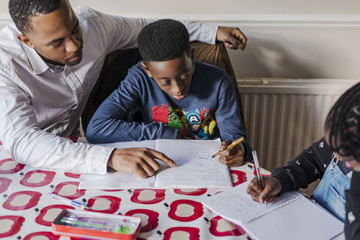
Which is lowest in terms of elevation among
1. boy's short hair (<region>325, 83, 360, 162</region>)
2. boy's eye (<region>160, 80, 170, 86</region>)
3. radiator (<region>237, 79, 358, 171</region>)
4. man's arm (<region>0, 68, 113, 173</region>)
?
radiator (<region>237, 79, 358, 171</region>)

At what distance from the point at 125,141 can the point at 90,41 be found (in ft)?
1.53

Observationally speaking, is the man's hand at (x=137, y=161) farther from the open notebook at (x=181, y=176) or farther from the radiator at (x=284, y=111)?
the radiator at (x=284, y=111)

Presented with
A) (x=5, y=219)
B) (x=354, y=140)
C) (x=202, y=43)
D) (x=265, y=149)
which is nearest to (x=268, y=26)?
(x=202, y=43)

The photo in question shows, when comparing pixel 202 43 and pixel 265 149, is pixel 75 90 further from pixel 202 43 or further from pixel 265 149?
pixel 265 149

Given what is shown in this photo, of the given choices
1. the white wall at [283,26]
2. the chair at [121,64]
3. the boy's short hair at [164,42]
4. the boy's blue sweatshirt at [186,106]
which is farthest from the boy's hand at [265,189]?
the white wall at [283,26]

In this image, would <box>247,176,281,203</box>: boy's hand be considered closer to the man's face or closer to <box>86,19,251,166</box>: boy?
<box>86,19,251,166</box>: boy

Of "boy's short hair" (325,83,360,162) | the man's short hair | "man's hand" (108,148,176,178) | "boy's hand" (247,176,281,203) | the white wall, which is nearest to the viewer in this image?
"boy's short hair" (325,83,360,162)

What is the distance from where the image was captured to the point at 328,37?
182cm

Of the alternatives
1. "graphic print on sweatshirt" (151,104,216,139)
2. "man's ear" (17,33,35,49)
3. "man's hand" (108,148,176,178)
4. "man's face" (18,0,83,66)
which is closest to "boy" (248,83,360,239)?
"man's hand" (108,148,176,178)

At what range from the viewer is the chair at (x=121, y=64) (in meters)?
1.47

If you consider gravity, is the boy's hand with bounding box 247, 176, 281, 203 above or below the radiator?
above

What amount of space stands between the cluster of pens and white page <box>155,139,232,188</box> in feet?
0.60

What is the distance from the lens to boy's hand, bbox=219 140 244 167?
106 centimetres

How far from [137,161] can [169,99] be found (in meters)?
0.37
